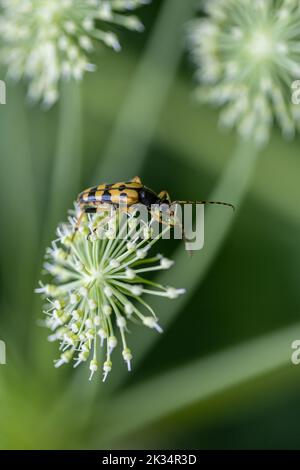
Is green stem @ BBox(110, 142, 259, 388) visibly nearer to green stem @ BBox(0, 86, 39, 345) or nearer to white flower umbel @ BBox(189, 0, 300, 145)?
white flower umbel @ BBox(189, 0, 300, 145)

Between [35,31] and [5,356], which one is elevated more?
[35,31]

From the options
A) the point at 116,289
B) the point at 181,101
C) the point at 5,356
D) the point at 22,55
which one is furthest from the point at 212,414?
the point at 22,55
